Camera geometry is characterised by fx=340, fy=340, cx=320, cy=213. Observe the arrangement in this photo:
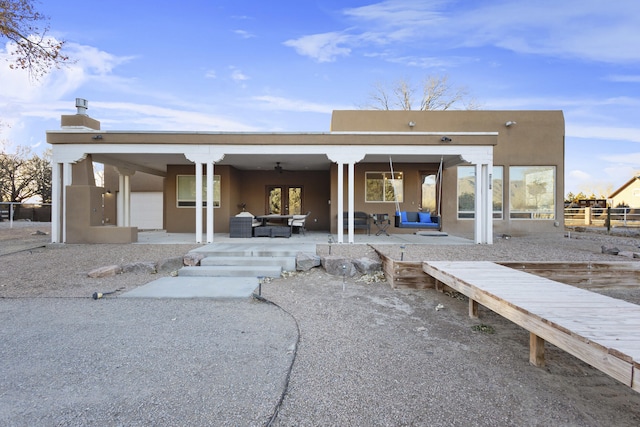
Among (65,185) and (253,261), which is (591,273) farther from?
(65,185)

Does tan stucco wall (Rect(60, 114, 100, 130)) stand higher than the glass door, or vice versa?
tan stucco wall (Rect(60, 114, 100, 130))

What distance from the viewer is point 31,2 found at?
270 inches

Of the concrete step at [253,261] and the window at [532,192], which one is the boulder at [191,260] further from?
the window at [532,192]

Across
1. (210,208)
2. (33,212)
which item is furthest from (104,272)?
(33,212)

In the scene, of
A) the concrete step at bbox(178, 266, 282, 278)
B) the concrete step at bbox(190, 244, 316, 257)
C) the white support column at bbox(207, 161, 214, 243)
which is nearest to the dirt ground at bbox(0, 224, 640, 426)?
the concrete step at bbox(178, 266, 282, 278)

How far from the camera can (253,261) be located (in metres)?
6.30

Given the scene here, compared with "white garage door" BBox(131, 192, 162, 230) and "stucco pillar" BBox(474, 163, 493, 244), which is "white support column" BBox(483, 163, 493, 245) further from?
"white garage door" BBox(131, 192, 162, 230)

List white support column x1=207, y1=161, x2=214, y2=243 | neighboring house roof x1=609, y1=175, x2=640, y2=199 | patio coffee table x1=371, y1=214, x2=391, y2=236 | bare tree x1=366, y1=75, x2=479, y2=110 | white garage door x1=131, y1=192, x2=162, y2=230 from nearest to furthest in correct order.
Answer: white support column x1=207, y1=161, x2=214, y2=243 < patio coffee table x1=371, y1=214, x2=391, y2=236 < white garage door x1=131, y1=192, x2=162, y2=230 < bare tree x1=366, y1=75, x2=479, y2=110 < neighboring house roof x1=609, y1=175, x2=640, y2=199

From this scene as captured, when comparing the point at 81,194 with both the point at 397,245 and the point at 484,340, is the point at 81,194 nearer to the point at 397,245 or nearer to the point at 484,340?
the point at 397,245

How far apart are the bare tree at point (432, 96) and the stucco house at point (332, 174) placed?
453 inches

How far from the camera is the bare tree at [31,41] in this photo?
677 centimetres

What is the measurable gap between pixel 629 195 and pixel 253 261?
37.3 metres

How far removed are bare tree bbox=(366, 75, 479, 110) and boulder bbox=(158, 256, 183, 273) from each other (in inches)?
781

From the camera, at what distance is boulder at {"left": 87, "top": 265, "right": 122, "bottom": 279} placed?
5477mm
